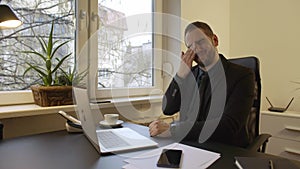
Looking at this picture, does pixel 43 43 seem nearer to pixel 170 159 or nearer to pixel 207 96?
pixel 207 96

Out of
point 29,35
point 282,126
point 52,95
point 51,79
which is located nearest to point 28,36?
point 29,35

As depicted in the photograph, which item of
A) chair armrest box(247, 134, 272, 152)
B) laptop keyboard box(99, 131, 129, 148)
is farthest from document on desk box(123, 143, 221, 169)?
chair armrest box(247, 134, 272, 152)

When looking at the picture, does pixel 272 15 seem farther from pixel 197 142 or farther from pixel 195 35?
pixel 197 142

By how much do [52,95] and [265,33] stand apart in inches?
89.6

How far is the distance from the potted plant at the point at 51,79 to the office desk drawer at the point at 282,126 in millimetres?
1771

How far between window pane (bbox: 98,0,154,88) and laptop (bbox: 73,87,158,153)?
2.52ft

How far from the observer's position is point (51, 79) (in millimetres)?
1507

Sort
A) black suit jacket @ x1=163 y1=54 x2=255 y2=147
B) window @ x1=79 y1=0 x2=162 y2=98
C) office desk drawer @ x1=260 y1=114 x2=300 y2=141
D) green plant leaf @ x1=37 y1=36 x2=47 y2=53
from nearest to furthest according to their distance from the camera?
black suit jacket @ x1=163 y1=54 x2=255 y2=147 → green plant leaf @ x1=37 y1=36 x2=47 y2=53 → window @ x1=79 y1=0 x2=162 y2=98 → office desk drawer @ x1=260 y1=114 x2=300 y2=141

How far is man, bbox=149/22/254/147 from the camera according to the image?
1206 mm

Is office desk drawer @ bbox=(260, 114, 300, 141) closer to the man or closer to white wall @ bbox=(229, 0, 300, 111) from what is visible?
white wall @ bbox=(229, 0, 300, 111)

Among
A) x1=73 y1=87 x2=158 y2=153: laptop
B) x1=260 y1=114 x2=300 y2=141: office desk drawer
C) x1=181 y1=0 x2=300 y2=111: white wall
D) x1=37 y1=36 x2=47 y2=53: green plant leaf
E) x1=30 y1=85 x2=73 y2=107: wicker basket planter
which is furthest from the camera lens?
x1=181 y1=0 x2=300 y2=111: white wall

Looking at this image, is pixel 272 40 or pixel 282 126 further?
pixel 272 40

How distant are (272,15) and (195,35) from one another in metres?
1.60

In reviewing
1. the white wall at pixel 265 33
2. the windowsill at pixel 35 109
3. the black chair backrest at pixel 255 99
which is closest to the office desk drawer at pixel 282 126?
the white wall at pixel 265 33
